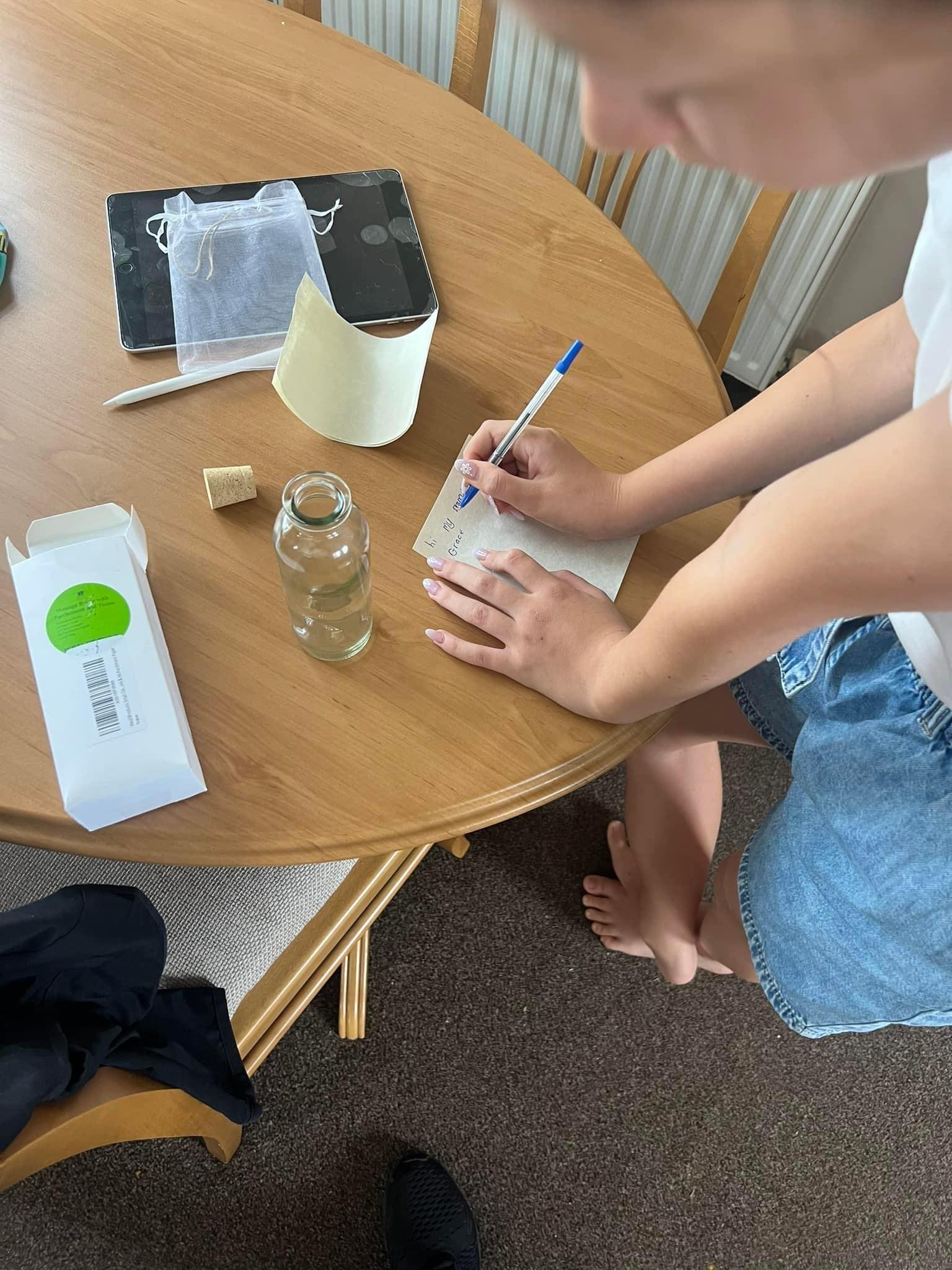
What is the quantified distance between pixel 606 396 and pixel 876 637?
34 centimetres

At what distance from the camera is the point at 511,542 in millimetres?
805

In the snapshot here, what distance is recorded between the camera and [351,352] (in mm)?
806

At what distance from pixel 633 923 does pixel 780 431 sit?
83 centimetres

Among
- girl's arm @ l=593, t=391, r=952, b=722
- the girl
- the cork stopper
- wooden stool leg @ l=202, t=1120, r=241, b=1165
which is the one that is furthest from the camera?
wooden stool leg @ l=202, t=1120, r=241, b=1165

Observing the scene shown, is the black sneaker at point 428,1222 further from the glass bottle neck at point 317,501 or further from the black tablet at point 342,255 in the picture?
the black tablet at point 342,255

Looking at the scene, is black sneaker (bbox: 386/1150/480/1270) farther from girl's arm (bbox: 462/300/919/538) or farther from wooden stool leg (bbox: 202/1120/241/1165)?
girl's arm (bbox: 462/300/919/538)

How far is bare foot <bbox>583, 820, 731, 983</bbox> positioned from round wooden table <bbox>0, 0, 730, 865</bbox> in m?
0.69

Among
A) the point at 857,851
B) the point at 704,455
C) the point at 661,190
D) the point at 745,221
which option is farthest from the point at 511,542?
the point at 661,190

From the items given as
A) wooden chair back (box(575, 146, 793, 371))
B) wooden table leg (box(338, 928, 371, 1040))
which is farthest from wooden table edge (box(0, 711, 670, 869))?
wooden table leg (box(338, 928, 371, 1040))

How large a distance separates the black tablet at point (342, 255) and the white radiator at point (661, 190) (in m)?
0.65

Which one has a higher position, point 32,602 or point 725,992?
point 32,602

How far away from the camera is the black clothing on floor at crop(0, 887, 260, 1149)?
64 centimetres

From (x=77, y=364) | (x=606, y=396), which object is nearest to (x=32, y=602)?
(x=77, y=364)

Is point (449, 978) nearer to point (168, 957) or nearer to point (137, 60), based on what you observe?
point (168, 957)
